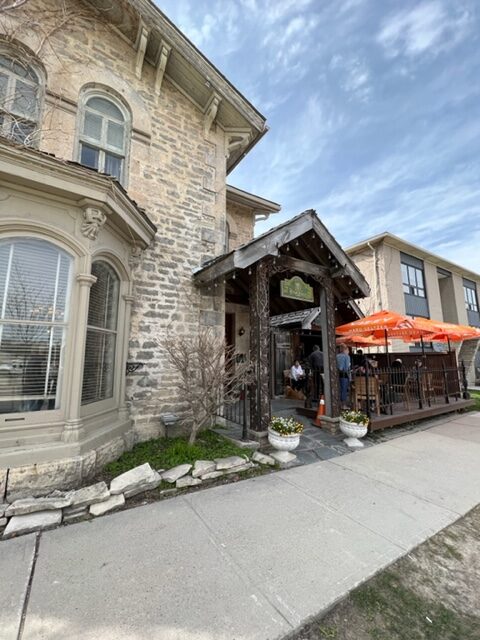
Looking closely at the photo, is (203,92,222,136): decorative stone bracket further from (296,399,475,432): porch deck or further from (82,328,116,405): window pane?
(296,399,475,432): porch deck

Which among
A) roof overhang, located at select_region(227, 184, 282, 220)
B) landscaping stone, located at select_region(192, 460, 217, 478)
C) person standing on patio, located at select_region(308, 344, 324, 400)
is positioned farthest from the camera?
roof overhang, located at select_region(227, 184, 282, 220)

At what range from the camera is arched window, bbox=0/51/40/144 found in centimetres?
485

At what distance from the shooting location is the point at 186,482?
12.5 ft

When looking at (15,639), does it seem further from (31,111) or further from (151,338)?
(31,111)

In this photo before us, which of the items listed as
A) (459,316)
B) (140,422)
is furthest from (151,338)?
(459,316)

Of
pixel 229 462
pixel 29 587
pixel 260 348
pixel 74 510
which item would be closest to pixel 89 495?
pixel 74 510

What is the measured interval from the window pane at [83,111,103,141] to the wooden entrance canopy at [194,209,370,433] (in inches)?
132

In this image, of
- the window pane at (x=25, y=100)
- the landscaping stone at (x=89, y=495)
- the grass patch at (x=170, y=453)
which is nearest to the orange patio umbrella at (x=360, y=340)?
the grass patch at (x=170, y=453)

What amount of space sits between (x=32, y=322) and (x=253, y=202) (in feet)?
26.3

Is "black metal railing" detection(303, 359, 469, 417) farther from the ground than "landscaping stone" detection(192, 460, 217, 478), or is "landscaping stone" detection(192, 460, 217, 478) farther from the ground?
"black metal railing" detection(303, 359, 469, 417)

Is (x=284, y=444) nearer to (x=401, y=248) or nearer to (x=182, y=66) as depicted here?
(x=182, y=66)

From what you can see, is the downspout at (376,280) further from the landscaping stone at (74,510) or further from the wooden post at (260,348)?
the landscaping stone at (74,510)

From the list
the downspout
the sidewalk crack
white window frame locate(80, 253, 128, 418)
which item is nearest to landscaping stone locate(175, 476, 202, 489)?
the sidewalk crack

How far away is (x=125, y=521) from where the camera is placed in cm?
305
